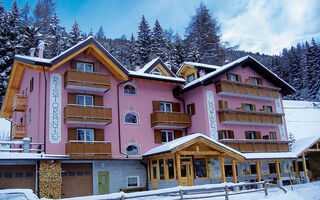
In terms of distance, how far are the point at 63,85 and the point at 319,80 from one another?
5928 cm

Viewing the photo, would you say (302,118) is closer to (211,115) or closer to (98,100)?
(211,115)

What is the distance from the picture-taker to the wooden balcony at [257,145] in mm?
28891

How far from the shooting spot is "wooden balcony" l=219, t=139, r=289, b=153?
94.8 feet

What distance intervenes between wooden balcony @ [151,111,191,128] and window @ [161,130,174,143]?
1.15m

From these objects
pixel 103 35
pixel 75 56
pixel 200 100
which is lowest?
pixel 200 100

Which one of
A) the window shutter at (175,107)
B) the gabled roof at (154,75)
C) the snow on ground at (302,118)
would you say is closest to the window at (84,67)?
the gabled roof at (154,75)

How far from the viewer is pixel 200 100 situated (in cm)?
2975

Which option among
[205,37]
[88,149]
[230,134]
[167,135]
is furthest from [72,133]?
[205,37]

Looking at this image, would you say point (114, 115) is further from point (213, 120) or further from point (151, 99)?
point (213, 120)

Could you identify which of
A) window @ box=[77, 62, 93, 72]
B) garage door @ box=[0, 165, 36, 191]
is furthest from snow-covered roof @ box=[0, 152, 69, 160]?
A: window @ box=[77, 62, 93, 72]

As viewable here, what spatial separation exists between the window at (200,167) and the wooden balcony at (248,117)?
4.16 m

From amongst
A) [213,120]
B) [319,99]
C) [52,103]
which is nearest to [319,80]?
[319,99]

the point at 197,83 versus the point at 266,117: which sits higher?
the point at 197,83

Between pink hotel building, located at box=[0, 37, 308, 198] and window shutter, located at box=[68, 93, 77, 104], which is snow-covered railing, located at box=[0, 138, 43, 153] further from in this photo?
window shutter, located at box=[68, 93, 77, 104]
